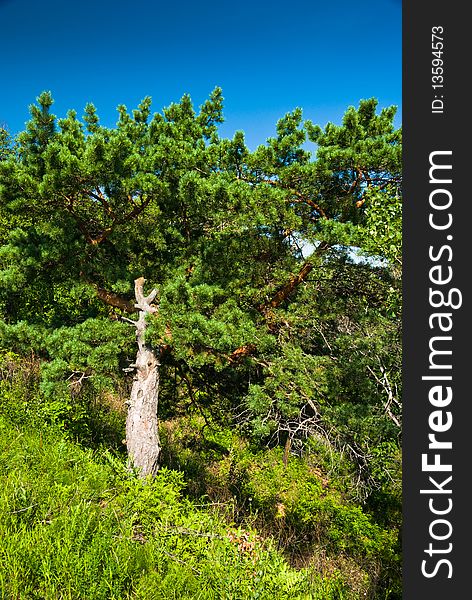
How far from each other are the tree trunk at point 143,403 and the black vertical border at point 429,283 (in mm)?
4443

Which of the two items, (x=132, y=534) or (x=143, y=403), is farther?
(x=143, y=403)

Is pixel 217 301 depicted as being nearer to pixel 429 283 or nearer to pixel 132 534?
pixel 132 534

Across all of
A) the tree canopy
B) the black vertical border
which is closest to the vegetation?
the tree canopy

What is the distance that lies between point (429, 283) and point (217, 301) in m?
4.19

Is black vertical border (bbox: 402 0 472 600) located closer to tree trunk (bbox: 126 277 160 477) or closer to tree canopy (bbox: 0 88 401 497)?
tree canopy (bbox: 0 88 401 497)

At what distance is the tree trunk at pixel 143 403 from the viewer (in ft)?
18.9

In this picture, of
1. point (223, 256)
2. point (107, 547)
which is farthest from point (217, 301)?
point (107, 547)

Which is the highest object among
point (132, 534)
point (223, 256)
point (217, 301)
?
point (223, 256)

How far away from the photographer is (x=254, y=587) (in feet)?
8.77

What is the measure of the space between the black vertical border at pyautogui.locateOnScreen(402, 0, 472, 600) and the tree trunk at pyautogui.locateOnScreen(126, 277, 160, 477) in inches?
175

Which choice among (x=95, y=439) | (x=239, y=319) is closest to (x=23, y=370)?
(x=95, y=439)

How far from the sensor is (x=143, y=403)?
6020mm

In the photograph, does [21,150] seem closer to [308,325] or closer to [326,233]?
[326,233]

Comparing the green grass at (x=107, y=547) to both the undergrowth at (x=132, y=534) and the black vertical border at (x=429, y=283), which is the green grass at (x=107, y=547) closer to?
the undergrowth at (x=132, y=534)
